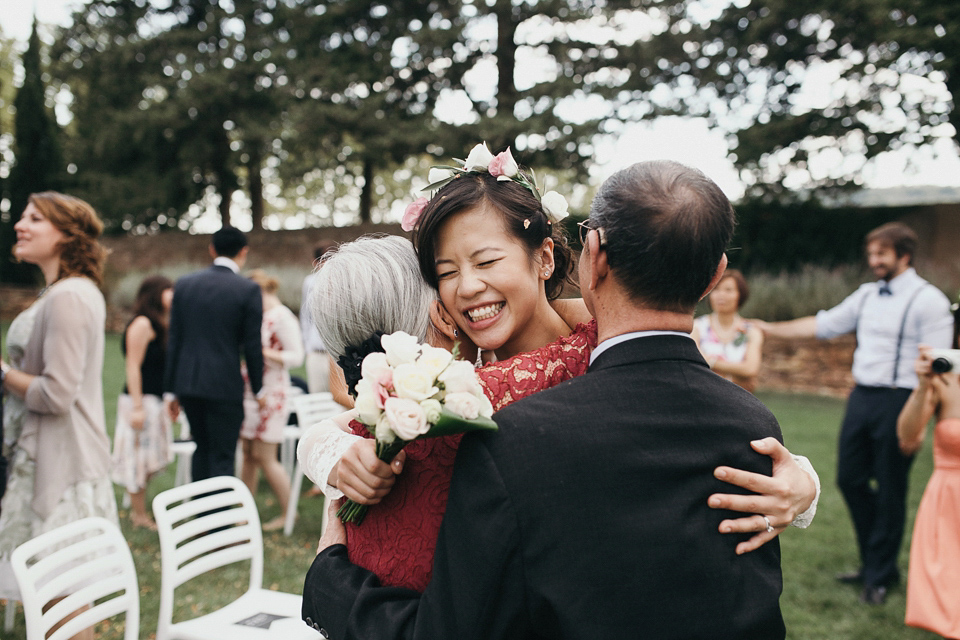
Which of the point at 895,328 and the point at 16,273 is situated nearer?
the point at 895,328

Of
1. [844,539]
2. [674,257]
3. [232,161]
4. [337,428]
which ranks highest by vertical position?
[232,161]

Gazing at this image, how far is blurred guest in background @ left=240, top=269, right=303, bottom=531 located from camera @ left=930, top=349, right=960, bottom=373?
15.6 feet

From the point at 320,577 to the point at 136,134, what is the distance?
23.1 m

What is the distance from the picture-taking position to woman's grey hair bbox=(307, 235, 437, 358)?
168cm

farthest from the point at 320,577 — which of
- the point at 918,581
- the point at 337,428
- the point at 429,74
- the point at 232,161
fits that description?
the point at 232,161

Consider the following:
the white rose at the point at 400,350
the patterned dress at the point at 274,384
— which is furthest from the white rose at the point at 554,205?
the patterned dress at the point at 274,384

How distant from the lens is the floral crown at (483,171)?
2.10 m

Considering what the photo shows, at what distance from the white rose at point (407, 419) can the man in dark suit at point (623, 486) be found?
0.39 ft

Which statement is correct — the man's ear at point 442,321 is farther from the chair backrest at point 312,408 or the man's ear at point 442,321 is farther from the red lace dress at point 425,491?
the chair backrest at point 312,408

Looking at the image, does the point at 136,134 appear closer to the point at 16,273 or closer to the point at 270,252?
the point at 270,252

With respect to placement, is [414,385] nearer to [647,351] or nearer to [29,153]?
[647,351]

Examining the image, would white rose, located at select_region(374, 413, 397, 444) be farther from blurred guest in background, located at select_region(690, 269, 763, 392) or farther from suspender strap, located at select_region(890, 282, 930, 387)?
suspender strap, located at select_region(890, 282, 930, 387)

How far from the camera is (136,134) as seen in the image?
21.2 m

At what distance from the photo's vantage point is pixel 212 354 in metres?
5.15
